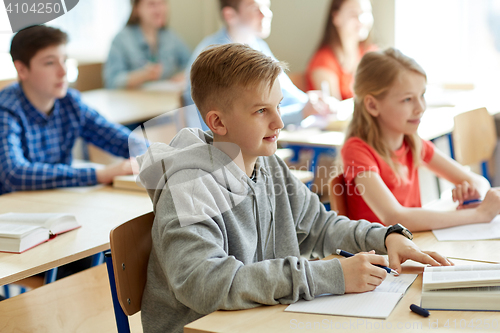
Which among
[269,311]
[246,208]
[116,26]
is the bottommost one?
[269,311]

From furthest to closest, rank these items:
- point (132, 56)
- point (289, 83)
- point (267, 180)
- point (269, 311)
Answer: point (132, 56), point (289, 83), point (267, 180), point (269, 311)

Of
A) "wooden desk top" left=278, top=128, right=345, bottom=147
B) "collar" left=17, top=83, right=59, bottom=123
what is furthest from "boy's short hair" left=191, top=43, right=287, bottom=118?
"wooden desk top" left=278, top=128, right=345, bottom=147

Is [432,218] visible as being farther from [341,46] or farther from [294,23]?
[294,23]

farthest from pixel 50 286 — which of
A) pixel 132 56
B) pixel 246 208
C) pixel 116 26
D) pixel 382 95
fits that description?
pixel 116 26

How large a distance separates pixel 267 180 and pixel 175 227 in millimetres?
326

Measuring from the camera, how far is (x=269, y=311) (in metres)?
0.90

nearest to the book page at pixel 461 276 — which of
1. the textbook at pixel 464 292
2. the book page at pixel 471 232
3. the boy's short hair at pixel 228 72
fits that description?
the textbook at pixel 464 292

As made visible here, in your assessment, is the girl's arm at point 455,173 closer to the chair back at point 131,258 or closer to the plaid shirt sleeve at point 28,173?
the chair back at point 131,258

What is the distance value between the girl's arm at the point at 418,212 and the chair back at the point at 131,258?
0.65 m

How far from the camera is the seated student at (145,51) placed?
13.8ft

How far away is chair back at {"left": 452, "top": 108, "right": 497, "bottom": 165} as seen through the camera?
2.43m

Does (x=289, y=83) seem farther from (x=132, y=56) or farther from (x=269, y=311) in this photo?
(x=269, y=311)

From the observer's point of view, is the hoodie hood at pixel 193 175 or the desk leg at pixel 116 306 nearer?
the hoodie hood at pixel 193 175

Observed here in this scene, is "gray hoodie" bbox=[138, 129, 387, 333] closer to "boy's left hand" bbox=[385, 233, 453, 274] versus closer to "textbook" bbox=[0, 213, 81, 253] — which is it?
"boy's left hand" bbox=[385, 233, 453, 274]
